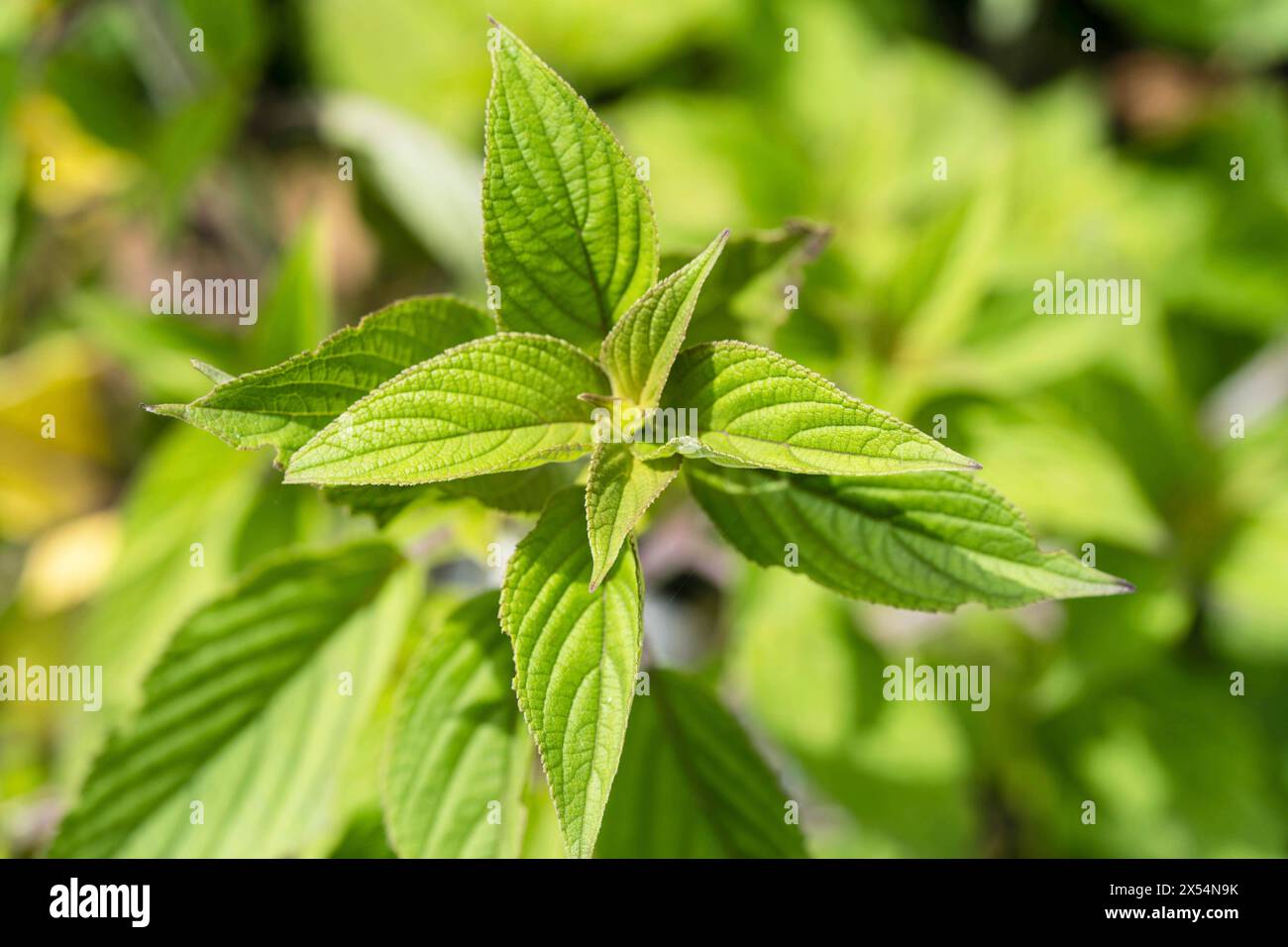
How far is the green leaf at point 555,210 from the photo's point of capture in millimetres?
916

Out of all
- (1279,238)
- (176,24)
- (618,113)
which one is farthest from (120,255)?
(1279,238)

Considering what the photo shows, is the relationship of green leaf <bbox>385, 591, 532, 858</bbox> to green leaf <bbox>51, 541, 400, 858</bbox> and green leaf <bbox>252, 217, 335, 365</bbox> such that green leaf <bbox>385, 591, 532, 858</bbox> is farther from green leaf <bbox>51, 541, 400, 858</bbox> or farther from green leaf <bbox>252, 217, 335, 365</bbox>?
green leaf <bbox>252, 217, 335, 365</bbox>

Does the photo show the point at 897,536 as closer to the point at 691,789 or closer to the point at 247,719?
the point at 691,789

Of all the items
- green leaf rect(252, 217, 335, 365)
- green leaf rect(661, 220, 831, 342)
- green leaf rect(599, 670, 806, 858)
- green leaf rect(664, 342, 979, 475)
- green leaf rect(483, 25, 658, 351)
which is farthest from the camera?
green leaf rect(252, 217, 335, 365)

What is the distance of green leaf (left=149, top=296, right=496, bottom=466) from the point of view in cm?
86

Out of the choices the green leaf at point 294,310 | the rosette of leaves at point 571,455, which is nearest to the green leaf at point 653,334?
the rosette of leaves at point 571,455

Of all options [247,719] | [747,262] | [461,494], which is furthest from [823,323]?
[247,719]

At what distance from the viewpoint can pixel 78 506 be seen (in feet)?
8.77

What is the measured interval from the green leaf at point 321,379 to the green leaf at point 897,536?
300 millimetres

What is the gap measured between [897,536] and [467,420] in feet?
1.38

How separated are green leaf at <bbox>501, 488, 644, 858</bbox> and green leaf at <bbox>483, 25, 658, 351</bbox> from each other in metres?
0.20

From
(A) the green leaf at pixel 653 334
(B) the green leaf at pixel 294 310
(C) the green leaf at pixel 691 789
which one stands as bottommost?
(C) the green leaf at pixel 691 789

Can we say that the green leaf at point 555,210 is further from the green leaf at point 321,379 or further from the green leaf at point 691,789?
the green leaf at point 691,789

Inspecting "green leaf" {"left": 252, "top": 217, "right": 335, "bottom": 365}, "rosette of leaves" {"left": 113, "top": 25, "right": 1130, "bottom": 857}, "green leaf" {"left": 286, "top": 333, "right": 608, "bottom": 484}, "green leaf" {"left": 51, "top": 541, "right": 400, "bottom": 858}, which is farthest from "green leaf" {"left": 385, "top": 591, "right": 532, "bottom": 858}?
"green leaf" {"left": 252, "top": 217, "right": 335, "bottom": 365}
